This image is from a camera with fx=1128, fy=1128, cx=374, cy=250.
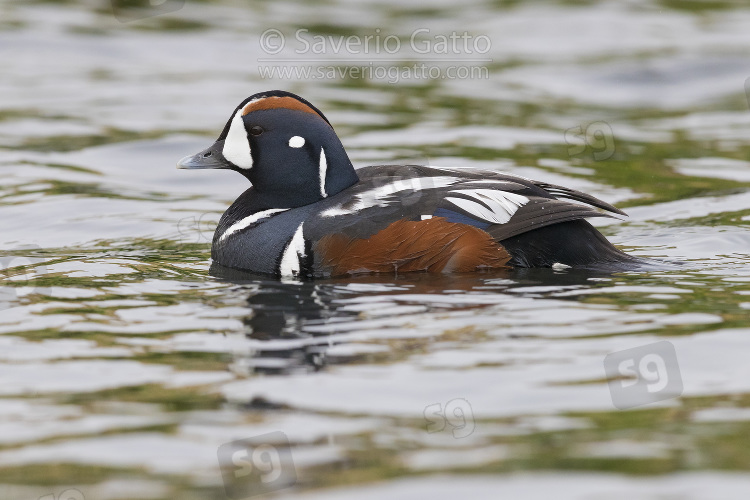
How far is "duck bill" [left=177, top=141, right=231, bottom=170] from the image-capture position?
8.16 meters

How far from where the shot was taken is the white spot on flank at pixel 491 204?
7418 mm

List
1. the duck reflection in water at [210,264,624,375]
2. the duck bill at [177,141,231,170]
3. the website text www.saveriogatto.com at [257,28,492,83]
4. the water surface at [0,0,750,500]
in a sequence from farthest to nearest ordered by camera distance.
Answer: the website text www.saveriogatto.com at [257,28,492,83], the duck bill at [177,141,231,170], the duck reflection in water at [210,264,624,375], the water surface at [0,0,750,500]

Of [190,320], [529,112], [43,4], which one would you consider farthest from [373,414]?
[43,4]

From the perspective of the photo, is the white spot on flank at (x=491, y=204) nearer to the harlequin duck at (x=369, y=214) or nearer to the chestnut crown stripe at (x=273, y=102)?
the harlequin duck at (x=369, y=214)

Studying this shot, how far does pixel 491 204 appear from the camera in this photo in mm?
7465

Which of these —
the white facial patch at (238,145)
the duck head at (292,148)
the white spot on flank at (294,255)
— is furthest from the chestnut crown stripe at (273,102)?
the white spot on flank at (294,255)

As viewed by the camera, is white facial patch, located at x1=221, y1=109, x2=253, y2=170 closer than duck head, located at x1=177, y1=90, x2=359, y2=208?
No

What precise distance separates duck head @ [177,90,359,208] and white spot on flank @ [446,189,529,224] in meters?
0.90

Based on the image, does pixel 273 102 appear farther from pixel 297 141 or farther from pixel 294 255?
pixel 294 255

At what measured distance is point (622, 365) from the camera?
5.51 meters

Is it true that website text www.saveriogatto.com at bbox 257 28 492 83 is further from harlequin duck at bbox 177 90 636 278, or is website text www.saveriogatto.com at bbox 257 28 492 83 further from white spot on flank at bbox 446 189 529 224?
white spot on flank at bbox 446 189 529 224

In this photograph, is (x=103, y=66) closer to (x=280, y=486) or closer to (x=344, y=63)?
(x=344, y=63)

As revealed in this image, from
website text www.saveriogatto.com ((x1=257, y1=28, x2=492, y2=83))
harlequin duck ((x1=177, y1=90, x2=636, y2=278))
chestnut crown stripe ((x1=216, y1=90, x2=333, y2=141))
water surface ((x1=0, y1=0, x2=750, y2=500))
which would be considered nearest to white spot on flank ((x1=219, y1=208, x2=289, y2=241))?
harlequin duck ((x1=177, y1=90, x2=636, y2=278))

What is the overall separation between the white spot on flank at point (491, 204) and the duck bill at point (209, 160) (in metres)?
1.77
